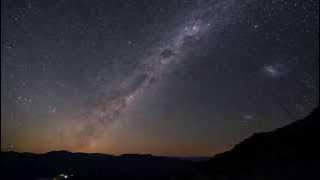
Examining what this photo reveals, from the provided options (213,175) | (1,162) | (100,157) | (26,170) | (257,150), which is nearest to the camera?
(213,175)

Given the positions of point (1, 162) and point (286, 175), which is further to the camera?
point (1, 162)

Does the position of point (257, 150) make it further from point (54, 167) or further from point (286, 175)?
point (54, 167)

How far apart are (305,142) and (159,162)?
4522 inches

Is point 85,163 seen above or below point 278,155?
above

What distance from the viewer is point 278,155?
4212 centimetres

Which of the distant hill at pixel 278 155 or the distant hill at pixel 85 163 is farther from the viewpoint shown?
the distant hill at pixel 85 163

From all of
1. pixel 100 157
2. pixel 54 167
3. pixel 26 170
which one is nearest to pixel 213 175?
pixel 26 170

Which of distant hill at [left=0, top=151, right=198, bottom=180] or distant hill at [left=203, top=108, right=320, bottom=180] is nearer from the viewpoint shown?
distant hill at [left=203, top=108, right=320, bottom=180]

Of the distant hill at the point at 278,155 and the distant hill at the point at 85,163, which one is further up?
the distant hill at the point at 85,163

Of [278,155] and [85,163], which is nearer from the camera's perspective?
[278,155]

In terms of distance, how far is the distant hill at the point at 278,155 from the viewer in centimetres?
3653

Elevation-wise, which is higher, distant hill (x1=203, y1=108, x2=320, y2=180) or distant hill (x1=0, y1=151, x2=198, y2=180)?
distant hill (x1=0, y1=151, x2=198, y2=180)

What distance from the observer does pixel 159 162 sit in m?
154

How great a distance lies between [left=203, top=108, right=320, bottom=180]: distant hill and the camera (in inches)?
1438
